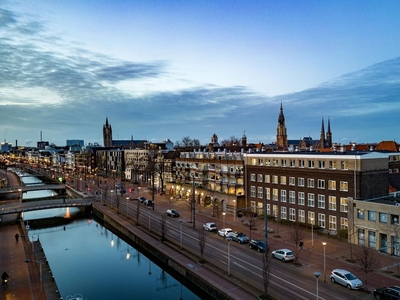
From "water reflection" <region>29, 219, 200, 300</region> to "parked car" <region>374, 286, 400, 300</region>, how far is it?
1909 cm

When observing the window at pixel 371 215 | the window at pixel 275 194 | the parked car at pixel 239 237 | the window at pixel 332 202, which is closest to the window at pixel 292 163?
the window at pixel 275 194

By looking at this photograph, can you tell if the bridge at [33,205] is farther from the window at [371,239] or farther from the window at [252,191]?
the window at [371,239]

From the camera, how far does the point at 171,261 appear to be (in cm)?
4466

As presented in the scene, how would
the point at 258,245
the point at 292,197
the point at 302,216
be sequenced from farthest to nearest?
the point at 292,197 → the point at 302,216 → the point at 258,245

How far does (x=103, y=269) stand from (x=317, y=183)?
36701 millimetres

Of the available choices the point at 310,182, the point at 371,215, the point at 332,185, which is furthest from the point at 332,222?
the point at 371,215

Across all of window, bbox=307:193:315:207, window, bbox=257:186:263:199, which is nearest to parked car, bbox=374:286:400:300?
window, bbox=307:193:315:207

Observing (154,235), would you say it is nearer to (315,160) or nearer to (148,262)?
(148,262)

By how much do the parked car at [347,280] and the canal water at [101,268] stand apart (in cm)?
1579

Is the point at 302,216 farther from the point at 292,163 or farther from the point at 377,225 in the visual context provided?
the point at 377,225

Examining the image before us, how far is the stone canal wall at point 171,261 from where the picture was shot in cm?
3591

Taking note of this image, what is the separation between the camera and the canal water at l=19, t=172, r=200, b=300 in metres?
42.7

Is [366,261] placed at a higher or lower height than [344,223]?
higher

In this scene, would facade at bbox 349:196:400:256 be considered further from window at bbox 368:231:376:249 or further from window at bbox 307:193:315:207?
window at bbox 307:193:315:207
